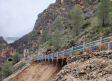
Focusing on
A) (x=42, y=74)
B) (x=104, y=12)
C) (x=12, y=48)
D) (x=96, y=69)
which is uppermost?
(x=104, y=12)

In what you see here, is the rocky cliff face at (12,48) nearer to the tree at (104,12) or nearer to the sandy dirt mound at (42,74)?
the sandy dirt mound at (42,74)

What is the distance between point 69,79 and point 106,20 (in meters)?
15.3

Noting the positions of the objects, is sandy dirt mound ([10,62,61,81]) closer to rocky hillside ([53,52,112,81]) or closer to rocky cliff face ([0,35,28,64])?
rocky hillside ([53,52,112,81])

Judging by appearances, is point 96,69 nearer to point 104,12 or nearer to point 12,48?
point 104,12

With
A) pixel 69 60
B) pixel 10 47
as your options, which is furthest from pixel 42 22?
pixel 69 60

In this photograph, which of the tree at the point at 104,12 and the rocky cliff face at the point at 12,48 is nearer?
the tree at the point at 104,12

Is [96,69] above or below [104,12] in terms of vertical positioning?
below

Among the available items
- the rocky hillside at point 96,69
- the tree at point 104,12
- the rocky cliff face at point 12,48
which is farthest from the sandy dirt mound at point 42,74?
the rocky cliff face at point 12,48

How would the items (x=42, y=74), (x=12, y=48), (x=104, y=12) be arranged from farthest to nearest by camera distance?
(x=12, y=48) → (x=104, y=12) → (x=42, y=74)

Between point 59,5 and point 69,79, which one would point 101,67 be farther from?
point 59,5

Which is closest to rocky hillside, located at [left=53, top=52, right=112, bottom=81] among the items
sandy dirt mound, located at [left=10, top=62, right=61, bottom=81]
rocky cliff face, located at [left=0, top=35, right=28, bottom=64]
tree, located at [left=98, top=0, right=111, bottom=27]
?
sandy dirt mound, located at [left=10, top=62, right=61, bottom=81]

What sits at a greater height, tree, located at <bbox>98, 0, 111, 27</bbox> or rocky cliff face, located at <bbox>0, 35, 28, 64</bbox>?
tree, located at <bbox>98, 0, 111, 27</bbox>

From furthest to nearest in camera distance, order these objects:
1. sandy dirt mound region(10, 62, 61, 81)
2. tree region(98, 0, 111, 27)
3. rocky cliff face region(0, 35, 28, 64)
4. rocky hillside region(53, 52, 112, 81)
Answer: rocky cliff face region(0, 35, 28, 64), tree region(98, 0, 111, 27), sandy dirt mound region(10, 62, 61, 81), rocky hillside region(53, 52, 112, 81)

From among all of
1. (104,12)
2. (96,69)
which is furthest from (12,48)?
(96,69)
